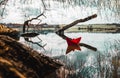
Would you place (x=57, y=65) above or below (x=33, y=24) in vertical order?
above

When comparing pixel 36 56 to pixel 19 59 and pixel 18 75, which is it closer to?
pixel 19 59

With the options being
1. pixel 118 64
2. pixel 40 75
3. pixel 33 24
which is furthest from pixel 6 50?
pixel 33 24

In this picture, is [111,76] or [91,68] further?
[91,68]

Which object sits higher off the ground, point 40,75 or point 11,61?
point 11,61

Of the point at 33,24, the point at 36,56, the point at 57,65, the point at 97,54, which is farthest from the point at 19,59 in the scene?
the point at 33,24

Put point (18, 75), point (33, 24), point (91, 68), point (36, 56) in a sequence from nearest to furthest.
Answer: point (18, 75) → point (36, 56) → point (91, 68) → point (33, 24)

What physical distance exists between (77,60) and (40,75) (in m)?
5.36

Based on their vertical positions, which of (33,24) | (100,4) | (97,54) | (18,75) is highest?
(18,75)

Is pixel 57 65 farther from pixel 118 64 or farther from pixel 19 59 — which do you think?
pixel 118 64

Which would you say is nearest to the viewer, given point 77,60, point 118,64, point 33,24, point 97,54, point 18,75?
point 18,75

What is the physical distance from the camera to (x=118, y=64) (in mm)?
7051

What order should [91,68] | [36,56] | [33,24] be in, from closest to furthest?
[36,56] → [91,68] → [33,24]

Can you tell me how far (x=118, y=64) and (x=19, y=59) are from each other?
14.6 feet

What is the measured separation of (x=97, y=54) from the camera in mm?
8922
